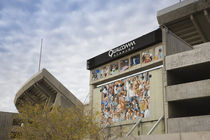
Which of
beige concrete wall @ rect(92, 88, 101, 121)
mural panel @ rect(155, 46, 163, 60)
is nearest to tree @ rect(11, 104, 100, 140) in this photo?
beige concrete wall @ rect(92, 88, 101, 121)

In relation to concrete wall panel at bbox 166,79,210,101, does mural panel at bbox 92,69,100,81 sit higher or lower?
higher

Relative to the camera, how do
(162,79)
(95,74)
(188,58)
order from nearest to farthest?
(188,58), (162,79), (95,74)

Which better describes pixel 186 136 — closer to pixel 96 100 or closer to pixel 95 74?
pixel 96 100

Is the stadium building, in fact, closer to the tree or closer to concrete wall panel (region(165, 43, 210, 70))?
concrete wall panel (region(165, 43, 210, 70))

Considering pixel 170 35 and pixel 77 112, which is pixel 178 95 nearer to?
pixel 170 35

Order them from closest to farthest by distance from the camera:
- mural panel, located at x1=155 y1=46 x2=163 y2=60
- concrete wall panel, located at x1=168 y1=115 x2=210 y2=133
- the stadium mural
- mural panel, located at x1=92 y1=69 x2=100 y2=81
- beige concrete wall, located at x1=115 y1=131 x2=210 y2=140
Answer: beige concrete wall, located at x1=115 y1=131 x2=210 y2=140, concrete wall panel, located at x1=168 y1=115 x2=210 y2=133, mural panel, located at x1=155 y1=46 x2=163 y2=60, the stadium mural, mural panel, located at x1=92 y1=69 x2=100 y2=81

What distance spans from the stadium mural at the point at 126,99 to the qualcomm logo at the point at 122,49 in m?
3.10

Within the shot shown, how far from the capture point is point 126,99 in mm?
30094

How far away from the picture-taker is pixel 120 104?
101ft

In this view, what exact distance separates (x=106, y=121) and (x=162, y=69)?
9.38 metres

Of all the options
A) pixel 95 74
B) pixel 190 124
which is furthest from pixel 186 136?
pixel 95 74

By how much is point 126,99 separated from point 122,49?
5.55 metres

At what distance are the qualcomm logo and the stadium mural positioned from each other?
3096 mm

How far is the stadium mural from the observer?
28.1m
